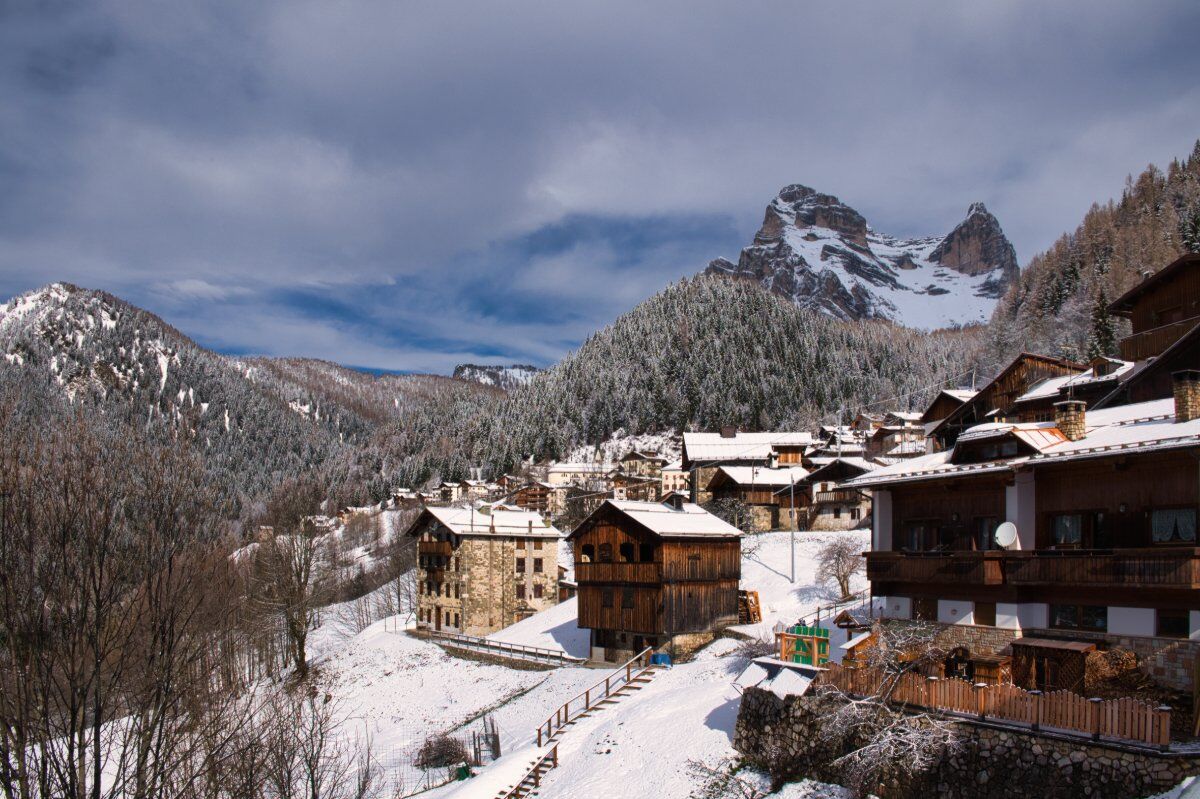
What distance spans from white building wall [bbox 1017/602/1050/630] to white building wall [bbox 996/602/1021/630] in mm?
40

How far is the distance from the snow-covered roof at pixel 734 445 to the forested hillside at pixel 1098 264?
30400mm

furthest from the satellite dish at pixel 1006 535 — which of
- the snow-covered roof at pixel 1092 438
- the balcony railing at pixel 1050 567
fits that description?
the snow-covered roof at pixel 1092 438

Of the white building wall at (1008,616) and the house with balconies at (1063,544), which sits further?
the white building wall at (1008,616)

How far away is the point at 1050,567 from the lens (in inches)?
964

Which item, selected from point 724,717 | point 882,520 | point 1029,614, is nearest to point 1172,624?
point 1029,614

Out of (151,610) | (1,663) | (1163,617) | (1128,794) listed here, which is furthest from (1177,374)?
(1,663)

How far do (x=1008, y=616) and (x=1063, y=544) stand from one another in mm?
2602

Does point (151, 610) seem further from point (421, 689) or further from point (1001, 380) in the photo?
point (1001, 380)

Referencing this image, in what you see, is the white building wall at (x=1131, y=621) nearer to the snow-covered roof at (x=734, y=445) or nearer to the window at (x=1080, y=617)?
the window at (x=1080, y=617)

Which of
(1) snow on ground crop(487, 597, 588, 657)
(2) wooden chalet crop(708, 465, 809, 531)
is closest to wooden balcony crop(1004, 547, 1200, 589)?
(1) snow on ground crop(487, 597, 588, 657)

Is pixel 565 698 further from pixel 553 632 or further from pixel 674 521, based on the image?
pixel 553 632

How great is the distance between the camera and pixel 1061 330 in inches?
4626

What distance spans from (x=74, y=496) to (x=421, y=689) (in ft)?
128

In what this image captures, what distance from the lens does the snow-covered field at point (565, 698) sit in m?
29.0
